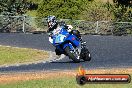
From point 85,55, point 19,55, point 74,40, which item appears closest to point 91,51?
point 19,55

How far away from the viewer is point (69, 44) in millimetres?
20547

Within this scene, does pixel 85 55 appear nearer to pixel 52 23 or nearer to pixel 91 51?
pixel 52 23

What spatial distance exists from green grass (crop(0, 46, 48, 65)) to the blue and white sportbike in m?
2.37

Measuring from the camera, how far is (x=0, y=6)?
137 feet

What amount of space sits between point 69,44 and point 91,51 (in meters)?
5.48

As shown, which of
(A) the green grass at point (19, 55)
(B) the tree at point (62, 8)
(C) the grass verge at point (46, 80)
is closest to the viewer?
(C) the grass verge at point (46, 80)

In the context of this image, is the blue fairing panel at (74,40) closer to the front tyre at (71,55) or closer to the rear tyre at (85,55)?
the front tyre at (71,55)

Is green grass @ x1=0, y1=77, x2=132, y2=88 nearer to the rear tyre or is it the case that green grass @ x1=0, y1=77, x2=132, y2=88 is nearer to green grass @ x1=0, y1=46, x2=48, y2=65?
the rear tyre

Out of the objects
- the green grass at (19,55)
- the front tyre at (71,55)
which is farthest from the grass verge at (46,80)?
the green grass at (19,55)

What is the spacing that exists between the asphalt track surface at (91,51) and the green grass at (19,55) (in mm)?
1550

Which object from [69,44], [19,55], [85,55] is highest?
[69,44]

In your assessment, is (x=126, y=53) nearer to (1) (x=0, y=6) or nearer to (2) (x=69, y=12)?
(2) (x=69, y=12)

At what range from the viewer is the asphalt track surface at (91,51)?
19625 millimetres

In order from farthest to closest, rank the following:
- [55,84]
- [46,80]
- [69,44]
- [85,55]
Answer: [85,55] → [69,44] → [46,80] → [55,84]
